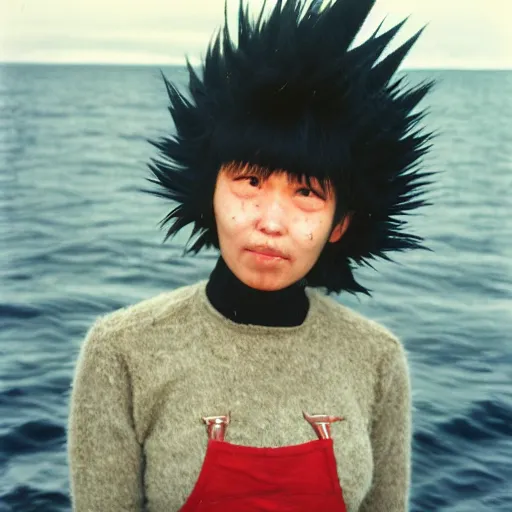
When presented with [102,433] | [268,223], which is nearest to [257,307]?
[268,223]

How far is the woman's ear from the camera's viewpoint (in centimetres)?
128

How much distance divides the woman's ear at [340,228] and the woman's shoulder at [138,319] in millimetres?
Result: 241

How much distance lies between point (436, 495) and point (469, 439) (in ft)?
0.77

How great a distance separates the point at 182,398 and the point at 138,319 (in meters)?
0.14

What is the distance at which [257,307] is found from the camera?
4.03 feet

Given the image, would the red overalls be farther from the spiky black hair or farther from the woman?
the spiky black hair

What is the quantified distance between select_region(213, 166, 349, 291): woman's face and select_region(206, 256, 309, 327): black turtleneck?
3 cm

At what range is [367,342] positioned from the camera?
1.32 m

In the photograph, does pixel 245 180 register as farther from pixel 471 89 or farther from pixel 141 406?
pixel 471 89

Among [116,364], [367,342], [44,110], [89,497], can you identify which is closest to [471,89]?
[367,342]

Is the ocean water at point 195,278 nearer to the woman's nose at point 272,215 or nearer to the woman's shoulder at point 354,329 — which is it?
the woman's shoulder at point 354,329

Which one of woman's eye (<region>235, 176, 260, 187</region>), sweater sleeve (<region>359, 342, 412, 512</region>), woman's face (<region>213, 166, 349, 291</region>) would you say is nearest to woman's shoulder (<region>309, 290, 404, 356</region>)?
sweater sleeve (<region>359, 342, 412, 512</region>)

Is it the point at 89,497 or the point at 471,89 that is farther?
the point at 471,89

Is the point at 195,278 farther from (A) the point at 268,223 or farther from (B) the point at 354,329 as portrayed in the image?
(A) the point at 268,223
